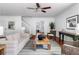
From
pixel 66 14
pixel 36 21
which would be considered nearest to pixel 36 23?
pixel 36 21

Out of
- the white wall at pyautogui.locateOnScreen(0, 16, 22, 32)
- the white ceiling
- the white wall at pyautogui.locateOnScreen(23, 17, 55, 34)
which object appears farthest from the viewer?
the white wall at pyautogui.locateOnScreen(23, 17, 55, 34)

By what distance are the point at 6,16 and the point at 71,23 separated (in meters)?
1.29

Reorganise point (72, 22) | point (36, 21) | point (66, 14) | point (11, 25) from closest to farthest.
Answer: point (66, 14) → point (72, 22) → point (11, 25) → point (36, 21)

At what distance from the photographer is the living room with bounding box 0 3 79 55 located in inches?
74.6

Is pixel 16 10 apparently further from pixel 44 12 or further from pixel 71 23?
pixel 71 23

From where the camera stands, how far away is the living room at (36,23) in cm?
189

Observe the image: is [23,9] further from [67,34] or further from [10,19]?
[67,34]

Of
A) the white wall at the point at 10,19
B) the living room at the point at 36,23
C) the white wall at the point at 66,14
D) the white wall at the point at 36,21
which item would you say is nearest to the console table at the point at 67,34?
the living room at the point at 36,23

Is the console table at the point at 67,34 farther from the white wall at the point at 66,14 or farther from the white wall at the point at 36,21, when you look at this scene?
the white wall at the point at 36,21

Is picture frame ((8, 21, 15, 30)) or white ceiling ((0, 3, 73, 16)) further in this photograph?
picture frame ((8, 21, 15, 30))

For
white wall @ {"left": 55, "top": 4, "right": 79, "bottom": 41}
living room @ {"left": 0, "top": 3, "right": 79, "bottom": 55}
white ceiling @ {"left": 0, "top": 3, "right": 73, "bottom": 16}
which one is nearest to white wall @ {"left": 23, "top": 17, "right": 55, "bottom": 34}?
living room @ {"left": 0, "top": 3, "right": 79, "bottom": 55}

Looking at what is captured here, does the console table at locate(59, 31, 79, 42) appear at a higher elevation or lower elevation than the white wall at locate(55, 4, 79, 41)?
lower

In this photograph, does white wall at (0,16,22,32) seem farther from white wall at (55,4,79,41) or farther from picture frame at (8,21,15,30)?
white wall at (55,4,79,41)

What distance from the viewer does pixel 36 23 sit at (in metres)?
2.43
